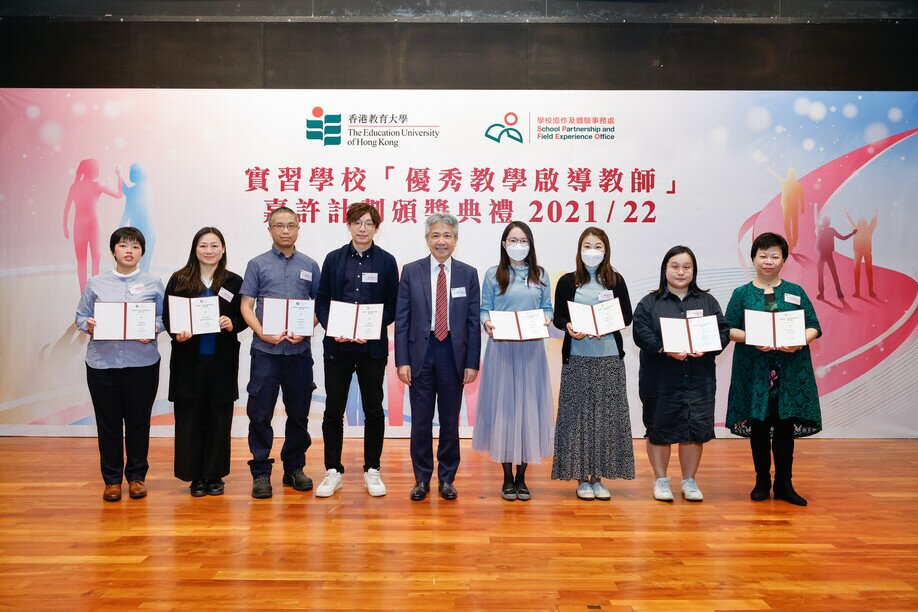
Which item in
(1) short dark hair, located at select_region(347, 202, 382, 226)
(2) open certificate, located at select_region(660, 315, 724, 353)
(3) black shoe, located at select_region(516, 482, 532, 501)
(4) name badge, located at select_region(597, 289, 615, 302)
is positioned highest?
(1) short dark hair, located at select_region(347, 202, 382, 226)

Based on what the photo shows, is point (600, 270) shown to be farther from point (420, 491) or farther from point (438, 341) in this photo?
point (420, 491)

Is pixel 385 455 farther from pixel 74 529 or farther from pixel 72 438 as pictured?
pixel 72 438

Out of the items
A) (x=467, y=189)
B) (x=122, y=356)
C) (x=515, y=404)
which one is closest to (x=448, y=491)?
(x=515, y=404)

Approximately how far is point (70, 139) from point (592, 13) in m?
4.40

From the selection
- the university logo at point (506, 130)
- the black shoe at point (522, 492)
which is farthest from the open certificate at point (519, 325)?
the university logo at point (506, 130)

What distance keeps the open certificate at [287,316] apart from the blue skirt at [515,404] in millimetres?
1048

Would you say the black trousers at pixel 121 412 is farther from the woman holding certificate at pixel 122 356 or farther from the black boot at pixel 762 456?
the black boot at pixel 762 456

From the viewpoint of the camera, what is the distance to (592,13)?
6.16 m

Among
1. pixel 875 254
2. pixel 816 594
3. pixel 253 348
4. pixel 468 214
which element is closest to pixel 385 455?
pixel 253 348

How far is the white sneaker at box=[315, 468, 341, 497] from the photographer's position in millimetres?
4230

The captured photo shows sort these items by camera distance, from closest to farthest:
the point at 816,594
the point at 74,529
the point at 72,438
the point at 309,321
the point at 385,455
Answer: the point at 816,594 < the point at 74,529 < the point at 309,321 < the point at 385,455 < the point at 72,438

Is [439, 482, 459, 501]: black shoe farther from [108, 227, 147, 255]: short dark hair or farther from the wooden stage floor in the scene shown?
[108, 227, 147, 255]: short dark hair

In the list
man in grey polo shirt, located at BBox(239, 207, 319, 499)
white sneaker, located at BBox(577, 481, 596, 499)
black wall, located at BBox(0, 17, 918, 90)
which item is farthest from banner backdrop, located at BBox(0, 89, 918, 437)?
white sneaker, located at BBox(577, 481, 596, 499)

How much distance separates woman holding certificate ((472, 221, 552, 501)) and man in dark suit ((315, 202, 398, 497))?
584 millimetres
